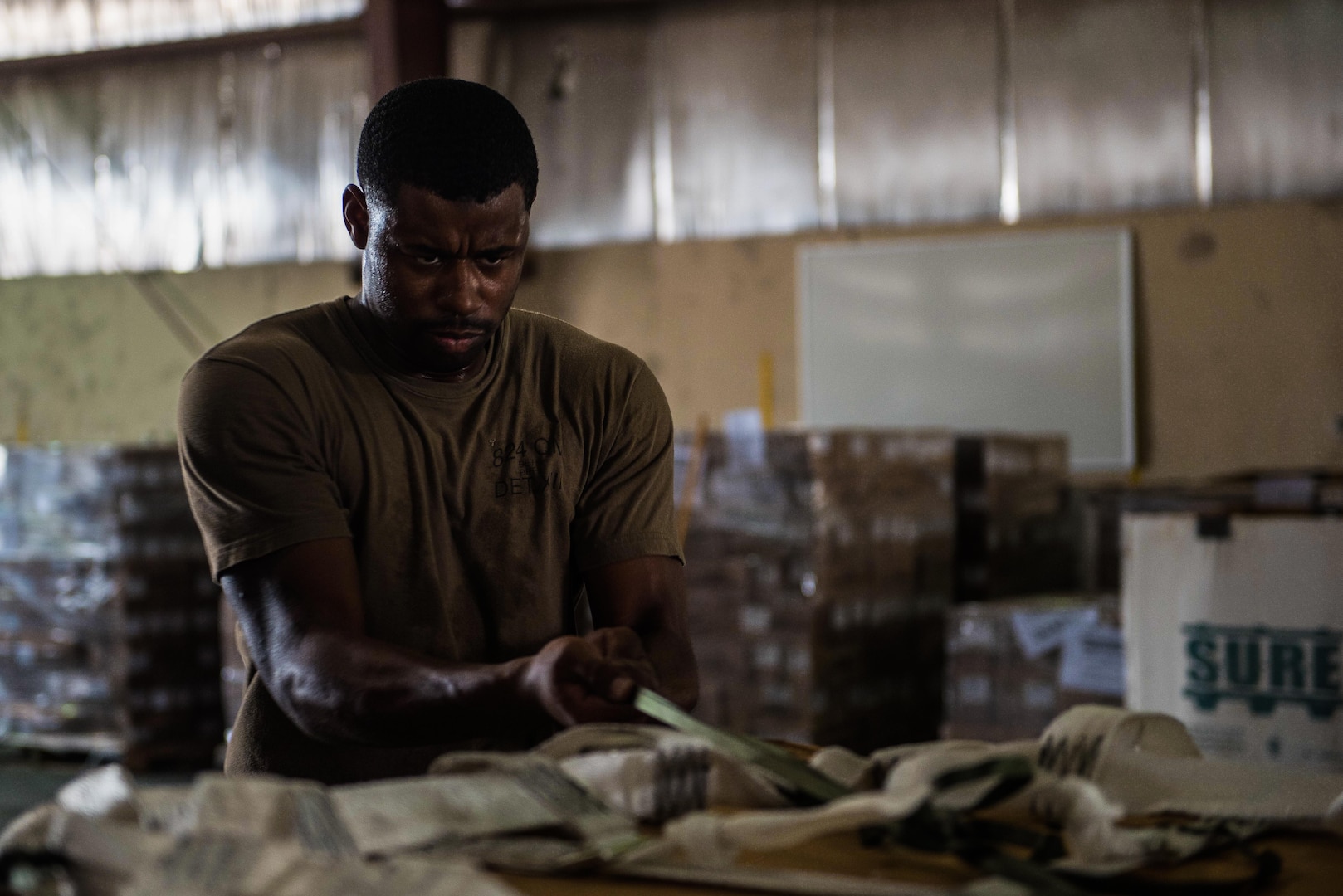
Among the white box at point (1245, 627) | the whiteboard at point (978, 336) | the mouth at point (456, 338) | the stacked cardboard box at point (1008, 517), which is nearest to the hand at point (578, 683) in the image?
the mouth at point (456, 338)

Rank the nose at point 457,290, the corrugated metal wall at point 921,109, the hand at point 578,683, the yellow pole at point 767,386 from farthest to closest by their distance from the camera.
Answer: the yellow pole at point 767,386 → the corrugated metal wall at point 921,109 → the nose at point 457,290 → the hand at point 578,683

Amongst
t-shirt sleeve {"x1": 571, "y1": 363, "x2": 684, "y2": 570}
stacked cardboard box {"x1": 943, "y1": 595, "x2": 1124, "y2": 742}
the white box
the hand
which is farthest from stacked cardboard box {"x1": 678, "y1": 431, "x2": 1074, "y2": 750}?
the hand

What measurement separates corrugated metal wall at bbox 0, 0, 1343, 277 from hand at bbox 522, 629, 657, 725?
6.97 m

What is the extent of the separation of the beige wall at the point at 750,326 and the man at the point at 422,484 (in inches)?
243

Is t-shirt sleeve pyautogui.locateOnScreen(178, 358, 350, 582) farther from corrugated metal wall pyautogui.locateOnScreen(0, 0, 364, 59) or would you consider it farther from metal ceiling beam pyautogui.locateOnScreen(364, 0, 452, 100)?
corrugated metal wall pyautogui.locateOnScreen(0, 0, 364, 59)

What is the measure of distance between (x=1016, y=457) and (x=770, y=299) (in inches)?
112

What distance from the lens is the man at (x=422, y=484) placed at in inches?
64.1

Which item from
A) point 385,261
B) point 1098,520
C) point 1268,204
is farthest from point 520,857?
point 1268,204

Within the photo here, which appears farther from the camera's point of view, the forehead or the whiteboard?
the whiteboard

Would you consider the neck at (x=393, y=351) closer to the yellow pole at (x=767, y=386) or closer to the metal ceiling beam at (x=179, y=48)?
the yellow pole at (x=767, y=386)

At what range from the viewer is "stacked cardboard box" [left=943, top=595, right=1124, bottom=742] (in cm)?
441

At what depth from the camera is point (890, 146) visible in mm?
8188

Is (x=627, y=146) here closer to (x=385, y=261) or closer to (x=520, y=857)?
(x=385, y=261)

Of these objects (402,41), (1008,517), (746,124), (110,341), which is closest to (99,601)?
(402,41)
